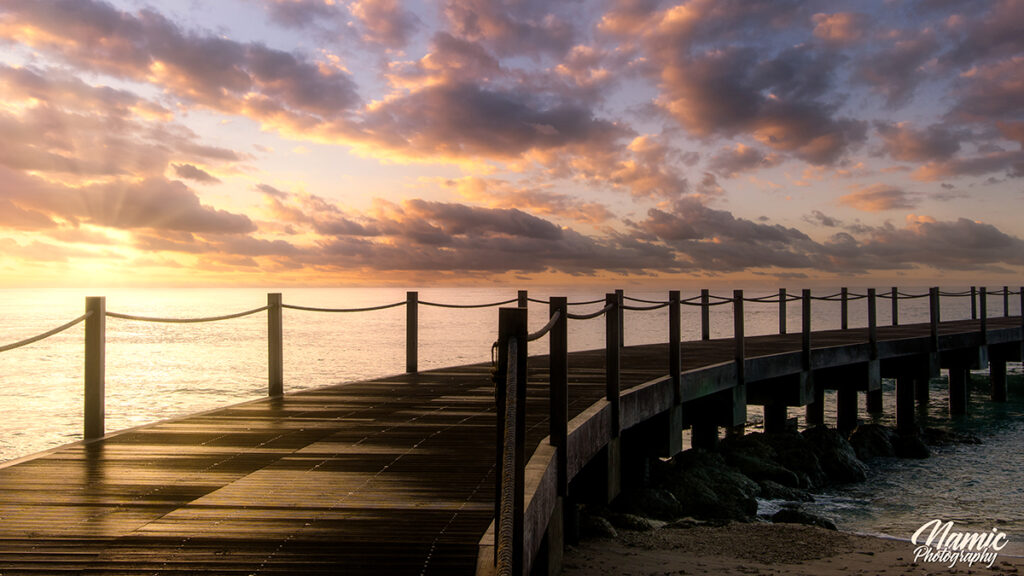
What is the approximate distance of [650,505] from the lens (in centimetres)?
1180

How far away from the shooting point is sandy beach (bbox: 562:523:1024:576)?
883 cm

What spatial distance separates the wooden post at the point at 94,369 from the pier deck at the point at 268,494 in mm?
236

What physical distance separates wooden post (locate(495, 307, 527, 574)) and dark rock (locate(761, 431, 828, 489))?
Answer: 40.0ft

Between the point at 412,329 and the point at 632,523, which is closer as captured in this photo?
the point at 632,523

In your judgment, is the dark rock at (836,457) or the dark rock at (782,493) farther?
the dark rock at (836,457)

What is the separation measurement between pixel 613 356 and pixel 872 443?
12.5 m

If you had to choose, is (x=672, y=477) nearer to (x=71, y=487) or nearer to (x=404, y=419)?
(x=404, y=419)

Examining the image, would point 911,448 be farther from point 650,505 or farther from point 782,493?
point 650,505

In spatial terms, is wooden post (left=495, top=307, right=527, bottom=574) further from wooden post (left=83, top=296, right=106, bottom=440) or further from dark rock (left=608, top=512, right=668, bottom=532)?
dark rock (left=608, top=512, right=668, bottom=532)

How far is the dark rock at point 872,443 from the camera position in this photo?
16.8m

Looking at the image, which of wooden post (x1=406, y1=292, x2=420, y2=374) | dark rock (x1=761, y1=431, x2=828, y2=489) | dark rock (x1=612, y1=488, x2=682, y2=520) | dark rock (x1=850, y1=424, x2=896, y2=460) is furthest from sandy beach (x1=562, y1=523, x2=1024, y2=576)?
dark rock (x1=850, y1=424, x2=896, y2=460)

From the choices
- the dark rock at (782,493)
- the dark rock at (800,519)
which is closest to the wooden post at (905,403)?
the dark rock at (782,493)

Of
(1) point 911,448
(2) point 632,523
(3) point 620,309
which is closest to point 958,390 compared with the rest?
(1) point 911,448

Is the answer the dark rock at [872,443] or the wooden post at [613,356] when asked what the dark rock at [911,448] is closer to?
the dark rock at [872,443]
